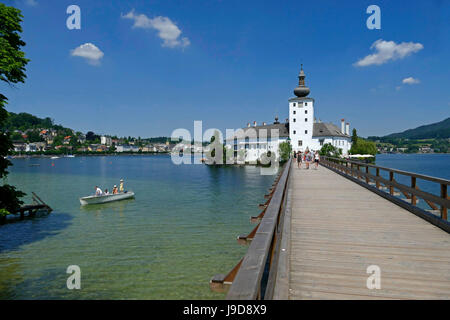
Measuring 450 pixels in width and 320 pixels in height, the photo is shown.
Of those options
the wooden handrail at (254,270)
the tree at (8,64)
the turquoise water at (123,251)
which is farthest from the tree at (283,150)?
the wooden handrail at (254,270)

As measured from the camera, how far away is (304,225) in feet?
24.4

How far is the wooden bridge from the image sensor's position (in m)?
3.57

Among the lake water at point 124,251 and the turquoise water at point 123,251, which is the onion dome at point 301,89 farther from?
the lake water at point 124,251

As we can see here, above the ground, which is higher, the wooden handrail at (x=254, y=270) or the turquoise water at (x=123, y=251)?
the wooden handrail at (x=254, y=270)

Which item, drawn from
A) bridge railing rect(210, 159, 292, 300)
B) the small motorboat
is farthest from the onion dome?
bridge railing rect(210, 159, 292, 300)

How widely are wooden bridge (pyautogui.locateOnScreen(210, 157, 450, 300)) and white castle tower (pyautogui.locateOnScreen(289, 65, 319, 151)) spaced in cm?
9334

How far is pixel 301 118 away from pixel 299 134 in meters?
5.39

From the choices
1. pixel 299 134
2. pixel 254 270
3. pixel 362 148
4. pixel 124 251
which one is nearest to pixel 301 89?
Answer: pixel 299 134

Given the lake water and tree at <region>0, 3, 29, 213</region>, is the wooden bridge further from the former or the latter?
tree at <region>0, 3, 29, 213</region>

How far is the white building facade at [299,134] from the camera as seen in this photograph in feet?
326

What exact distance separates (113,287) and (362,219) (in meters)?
10.4

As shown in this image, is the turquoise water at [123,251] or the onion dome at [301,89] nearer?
the turquoise water at [123,251]

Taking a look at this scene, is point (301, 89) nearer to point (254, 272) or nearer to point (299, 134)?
point (299, 134)
